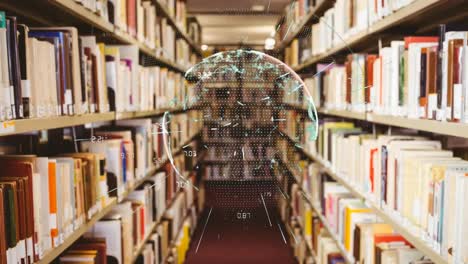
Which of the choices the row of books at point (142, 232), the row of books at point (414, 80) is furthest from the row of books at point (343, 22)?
the row of books at point (142, 232)

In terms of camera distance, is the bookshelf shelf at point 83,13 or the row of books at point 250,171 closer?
the bookshelf shelf at point 83,13

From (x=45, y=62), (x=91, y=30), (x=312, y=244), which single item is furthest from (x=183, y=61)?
(x=45, y=62)

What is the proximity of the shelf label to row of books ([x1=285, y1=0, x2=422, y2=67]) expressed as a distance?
1.26 m

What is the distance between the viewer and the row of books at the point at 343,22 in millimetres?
1779

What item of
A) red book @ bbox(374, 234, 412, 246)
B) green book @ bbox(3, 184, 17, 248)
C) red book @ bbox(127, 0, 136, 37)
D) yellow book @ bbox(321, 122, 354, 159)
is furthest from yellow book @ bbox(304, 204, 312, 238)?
green book @ bbox(3, 184, 17, 248)

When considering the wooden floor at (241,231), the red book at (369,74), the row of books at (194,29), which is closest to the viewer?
the red book at (369,74)

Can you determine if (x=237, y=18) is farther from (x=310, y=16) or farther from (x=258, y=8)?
(x=310, y=16)

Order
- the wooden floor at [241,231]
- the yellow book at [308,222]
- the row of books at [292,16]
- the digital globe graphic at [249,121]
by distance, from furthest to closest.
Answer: the digital globe graphic at [249,121], the wooden floor at [241,231], the row of books at [292,16], the yellow book at [308,222]

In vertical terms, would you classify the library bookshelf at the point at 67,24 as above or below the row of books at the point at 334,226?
above

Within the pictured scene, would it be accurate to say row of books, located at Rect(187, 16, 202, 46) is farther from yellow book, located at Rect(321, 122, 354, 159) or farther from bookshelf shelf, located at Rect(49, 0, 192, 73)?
yellow book, located at Rect(321, 122, 354, 159)

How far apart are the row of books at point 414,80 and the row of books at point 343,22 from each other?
142 millimetres

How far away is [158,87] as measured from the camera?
3.20 metres

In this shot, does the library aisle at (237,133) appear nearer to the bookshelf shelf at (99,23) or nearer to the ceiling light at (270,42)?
the bookshelf shelf at (99,23)

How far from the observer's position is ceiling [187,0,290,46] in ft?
16.1
